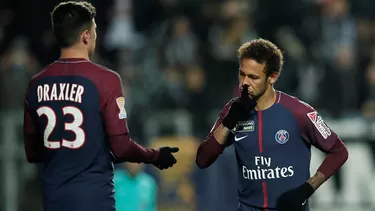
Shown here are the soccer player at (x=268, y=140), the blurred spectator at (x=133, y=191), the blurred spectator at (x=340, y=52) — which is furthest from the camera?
the blurred spectator at (x=340, y=52)

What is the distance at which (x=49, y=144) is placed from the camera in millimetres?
5363

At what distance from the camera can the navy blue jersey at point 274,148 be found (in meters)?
5.65

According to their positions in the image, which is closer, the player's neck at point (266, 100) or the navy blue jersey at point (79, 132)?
the navy blue jersey at point (79, 132)

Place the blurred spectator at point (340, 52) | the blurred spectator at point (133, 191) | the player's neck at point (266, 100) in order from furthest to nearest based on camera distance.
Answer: the blurred spectator at point (340, 52) → the blurred spectator at point (133, 191) → the player's neck at point (266, 100)

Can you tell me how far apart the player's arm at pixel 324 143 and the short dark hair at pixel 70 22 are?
5.11 ft

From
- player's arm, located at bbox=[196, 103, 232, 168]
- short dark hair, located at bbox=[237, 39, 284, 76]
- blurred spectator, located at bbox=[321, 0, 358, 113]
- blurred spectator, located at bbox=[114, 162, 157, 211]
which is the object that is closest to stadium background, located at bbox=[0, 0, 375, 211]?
blurred spectator, located at bbox=[321, 0, 358, 113]

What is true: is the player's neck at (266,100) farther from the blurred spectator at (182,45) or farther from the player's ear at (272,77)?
the blurred spectator at (182,45)

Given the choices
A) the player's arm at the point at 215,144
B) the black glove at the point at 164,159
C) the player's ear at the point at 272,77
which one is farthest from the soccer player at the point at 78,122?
the player's ear at the point at 272,77

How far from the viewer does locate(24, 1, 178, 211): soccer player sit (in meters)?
5.30

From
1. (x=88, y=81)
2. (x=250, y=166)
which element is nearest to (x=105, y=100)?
(x=88, y=81)

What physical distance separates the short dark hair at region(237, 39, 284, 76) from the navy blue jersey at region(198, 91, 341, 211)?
0.85 ft

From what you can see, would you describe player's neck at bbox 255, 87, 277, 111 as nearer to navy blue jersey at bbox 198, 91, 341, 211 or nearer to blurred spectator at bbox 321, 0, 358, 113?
navy blue jersey at bbox 198, 91, 341, 211

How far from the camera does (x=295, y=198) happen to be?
215 inches

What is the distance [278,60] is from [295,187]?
2.75 ft
